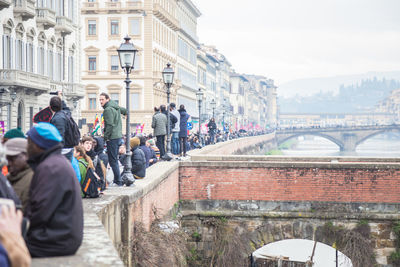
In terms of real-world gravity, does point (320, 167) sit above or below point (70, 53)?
below

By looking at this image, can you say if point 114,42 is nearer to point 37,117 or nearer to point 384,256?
point 384,256

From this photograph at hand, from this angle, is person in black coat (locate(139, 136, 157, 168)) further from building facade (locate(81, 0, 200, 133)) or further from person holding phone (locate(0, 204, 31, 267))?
building facade (locate(81, 0, 200, 133))

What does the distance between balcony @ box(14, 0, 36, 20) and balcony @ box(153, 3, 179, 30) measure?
94.9 ft

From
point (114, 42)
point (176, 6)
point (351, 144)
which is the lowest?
point (351, 144)

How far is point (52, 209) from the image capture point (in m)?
5.41

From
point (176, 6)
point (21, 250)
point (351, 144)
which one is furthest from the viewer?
point (351, 144)

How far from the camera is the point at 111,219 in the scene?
9.88 meters

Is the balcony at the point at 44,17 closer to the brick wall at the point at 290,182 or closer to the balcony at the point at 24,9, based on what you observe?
the balcony at the point at 24,9

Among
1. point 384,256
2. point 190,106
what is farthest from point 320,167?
point 190,106

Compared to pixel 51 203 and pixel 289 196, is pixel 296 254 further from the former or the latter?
pixel 51 203

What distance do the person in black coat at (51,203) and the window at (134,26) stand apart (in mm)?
56698

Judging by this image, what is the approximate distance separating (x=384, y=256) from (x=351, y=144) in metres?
118

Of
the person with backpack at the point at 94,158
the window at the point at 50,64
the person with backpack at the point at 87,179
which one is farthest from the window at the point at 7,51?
the person with backpack at the point at 87,179

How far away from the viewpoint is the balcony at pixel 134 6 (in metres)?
61.1
